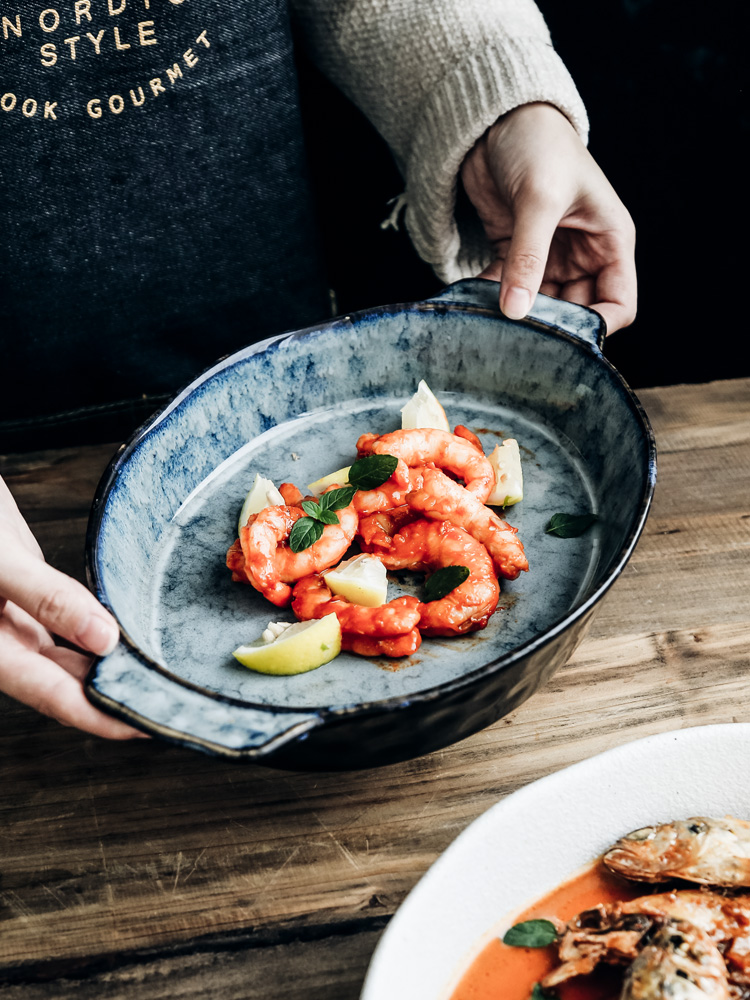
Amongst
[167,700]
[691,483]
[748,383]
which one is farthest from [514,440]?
[167,700]

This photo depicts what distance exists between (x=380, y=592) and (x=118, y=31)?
1.06 meters

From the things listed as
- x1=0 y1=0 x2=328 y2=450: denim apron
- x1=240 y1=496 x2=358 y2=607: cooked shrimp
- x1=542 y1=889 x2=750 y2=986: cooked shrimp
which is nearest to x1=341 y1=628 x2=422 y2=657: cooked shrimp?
x1=240 y1=496 x2=358 y2=607: cooked shrimp

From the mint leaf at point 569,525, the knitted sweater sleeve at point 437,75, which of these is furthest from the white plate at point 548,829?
the knitted sweater sleeve at point 437,75

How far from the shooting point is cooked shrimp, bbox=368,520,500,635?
3.17ft

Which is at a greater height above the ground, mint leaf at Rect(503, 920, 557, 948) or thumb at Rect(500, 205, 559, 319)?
thumb at Rect(500, 205, 559, 319)

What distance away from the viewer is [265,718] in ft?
2.34

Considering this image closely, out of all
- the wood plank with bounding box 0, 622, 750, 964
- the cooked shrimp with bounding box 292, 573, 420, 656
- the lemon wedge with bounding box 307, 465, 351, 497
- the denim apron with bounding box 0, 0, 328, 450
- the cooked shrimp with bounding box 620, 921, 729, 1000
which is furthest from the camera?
the denim apron with bounding box 0, 0, 328, 450

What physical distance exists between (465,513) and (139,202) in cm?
93

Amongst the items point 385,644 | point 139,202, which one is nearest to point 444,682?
point 385,644

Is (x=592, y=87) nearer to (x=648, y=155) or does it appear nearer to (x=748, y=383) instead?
(x=648, y=155)

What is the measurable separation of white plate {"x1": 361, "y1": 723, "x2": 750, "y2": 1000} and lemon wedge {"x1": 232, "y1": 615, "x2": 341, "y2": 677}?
11.8 inches

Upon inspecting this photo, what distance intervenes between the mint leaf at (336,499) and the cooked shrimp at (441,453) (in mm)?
92

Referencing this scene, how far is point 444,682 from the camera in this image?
82 cm

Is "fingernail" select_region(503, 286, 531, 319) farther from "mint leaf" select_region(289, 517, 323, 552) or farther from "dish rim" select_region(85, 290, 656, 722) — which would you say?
"mint leaf" select_region(289, 517, 323, 552)
